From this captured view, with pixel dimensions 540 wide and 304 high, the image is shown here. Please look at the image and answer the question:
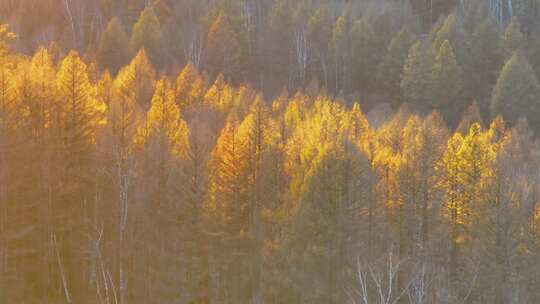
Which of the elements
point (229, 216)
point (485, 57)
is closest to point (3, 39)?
point (229, 216)

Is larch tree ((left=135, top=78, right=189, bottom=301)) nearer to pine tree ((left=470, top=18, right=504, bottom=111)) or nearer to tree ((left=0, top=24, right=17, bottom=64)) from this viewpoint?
tree ((left=0, top=24, right=17, bottom=64))

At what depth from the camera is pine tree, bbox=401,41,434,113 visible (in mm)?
65938

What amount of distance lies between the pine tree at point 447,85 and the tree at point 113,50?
28.0m

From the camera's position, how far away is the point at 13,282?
36500mm

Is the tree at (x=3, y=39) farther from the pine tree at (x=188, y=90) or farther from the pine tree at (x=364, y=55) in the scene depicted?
the pine tree at (x=364, y=55)

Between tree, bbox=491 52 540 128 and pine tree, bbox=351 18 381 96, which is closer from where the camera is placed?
tree, bbox=491 52 540 128

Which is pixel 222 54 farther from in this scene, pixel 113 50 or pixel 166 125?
pixel 166 125

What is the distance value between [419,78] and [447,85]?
2529 millimetres

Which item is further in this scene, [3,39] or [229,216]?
[3,39]

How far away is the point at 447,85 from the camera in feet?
216

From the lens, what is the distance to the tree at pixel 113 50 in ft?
220

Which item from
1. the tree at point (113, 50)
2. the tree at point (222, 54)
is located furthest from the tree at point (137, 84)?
the tree at point (222, 54)

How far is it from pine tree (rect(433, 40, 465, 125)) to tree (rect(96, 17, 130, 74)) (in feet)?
91.7

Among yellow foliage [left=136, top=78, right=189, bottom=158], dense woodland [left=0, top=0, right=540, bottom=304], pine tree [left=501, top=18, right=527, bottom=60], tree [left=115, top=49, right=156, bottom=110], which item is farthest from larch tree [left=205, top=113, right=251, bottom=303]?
pine tree [left=501, top=18, right=527, bottom=60]
